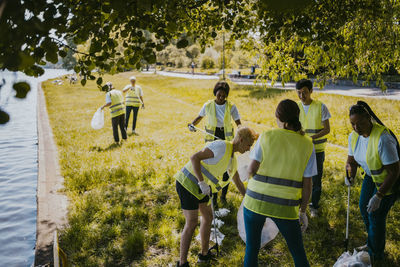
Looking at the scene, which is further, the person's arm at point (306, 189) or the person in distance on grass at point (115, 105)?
the person in distance on grass at point (115, 105)

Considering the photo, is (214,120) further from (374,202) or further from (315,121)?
(374,202)

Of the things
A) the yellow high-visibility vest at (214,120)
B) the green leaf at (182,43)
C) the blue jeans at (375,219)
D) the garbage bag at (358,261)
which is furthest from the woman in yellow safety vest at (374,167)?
the yellow high-visibility vest at (214,120)

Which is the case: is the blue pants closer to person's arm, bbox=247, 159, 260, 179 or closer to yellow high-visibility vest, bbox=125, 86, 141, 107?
person's arm, bbox=247, 159, 260, 179

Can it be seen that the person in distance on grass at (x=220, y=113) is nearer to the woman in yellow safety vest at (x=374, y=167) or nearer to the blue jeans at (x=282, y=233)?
the woman in yellow safety vest at (x=374, y=167)

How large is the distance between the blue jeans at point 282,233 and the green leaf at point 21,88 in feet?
6.60

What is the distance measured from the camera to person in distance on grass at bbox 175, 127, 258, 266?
296cm

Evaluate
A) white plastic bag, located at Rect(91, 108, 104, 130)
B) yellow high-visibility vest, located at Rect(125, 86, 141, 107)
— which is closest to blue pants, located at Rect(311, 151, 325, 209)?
white plastic bag, located at Rect(91, 108, 104, 130)

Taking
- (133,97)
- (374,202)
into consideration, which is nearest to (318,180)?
(374,202)

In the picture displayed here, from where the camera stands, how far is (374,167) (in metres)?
3.10

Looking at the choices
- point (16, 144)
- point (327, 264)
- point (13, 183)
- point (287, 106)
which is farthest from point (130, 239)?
point (16, 144)

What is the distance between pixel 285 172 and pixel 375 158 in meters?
1.22

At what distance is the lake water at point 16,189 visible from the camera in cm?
156

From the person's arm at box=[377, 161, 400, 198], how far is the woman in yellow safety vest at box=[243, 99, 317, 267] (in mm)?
977

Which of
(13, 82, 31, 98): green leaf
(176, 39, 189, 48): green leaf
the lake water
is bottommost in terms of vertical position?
the lake water
